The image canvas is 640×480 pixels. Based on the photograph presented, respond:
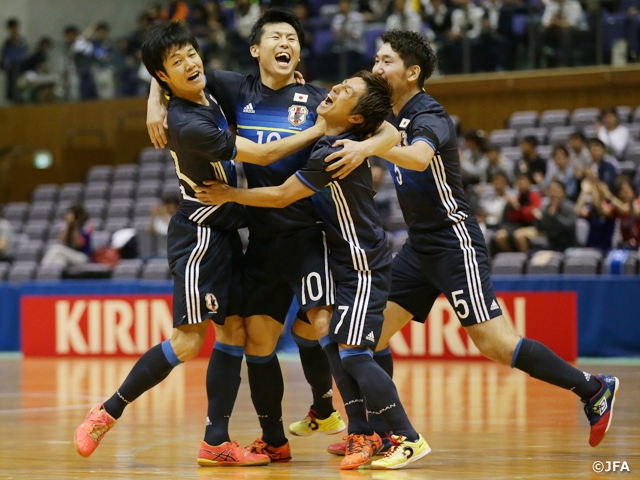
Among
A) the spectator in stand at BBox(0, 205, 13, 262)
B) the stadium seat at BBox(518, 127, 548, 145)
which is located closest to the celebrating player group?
the stadium seat at BBox(518, 127, 548, 145)

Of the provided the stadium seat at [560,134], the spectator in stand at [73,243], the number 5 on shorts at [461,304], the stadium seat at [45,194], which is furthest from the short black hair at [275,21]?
the stadium seat at [45,194]

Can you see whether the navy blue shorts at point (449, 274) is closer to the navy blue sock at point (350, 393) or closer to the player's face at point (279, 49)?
the navy blue sock at point (350, 393)

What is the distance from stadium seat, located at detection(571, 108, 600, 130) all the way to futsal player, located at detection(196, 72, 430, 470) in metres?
9.56

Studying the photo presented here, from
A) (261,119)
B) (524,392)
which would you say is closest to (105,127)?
(524,392)

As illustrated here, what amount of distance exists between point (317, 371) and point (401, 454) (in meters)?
0.94

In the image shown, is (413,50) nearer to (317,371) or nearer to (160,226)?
(317,371)

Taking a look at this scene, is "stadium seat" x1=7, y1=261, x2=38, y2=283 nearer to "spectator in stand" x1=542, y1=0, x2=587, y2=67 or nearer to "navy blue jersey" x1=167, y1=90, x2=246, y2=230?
"spectator in stand" x1=542, y1=0, x2=587, y2=67

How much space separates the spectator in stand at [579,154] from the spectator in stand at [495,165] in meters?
0.77

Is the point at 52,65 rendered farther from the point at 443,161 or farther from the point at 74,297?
the point at 443,161

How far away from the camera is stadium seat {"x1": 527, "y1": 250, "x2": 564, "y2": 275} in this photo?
Answer: 10750mm

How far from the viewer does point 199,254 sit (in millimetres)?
4852

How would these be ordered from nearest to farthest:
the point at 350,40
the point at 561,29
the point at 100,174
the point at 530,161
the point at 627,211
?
the point at 627,211 → the point at 530,161 → the point at 561,29 → the point at 350,40 → the point at 100,174

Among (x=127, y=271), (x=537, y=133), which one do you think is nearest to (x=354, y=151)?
(x=127, y=271)

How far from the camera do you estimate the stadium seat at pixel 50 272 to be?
1320cm
